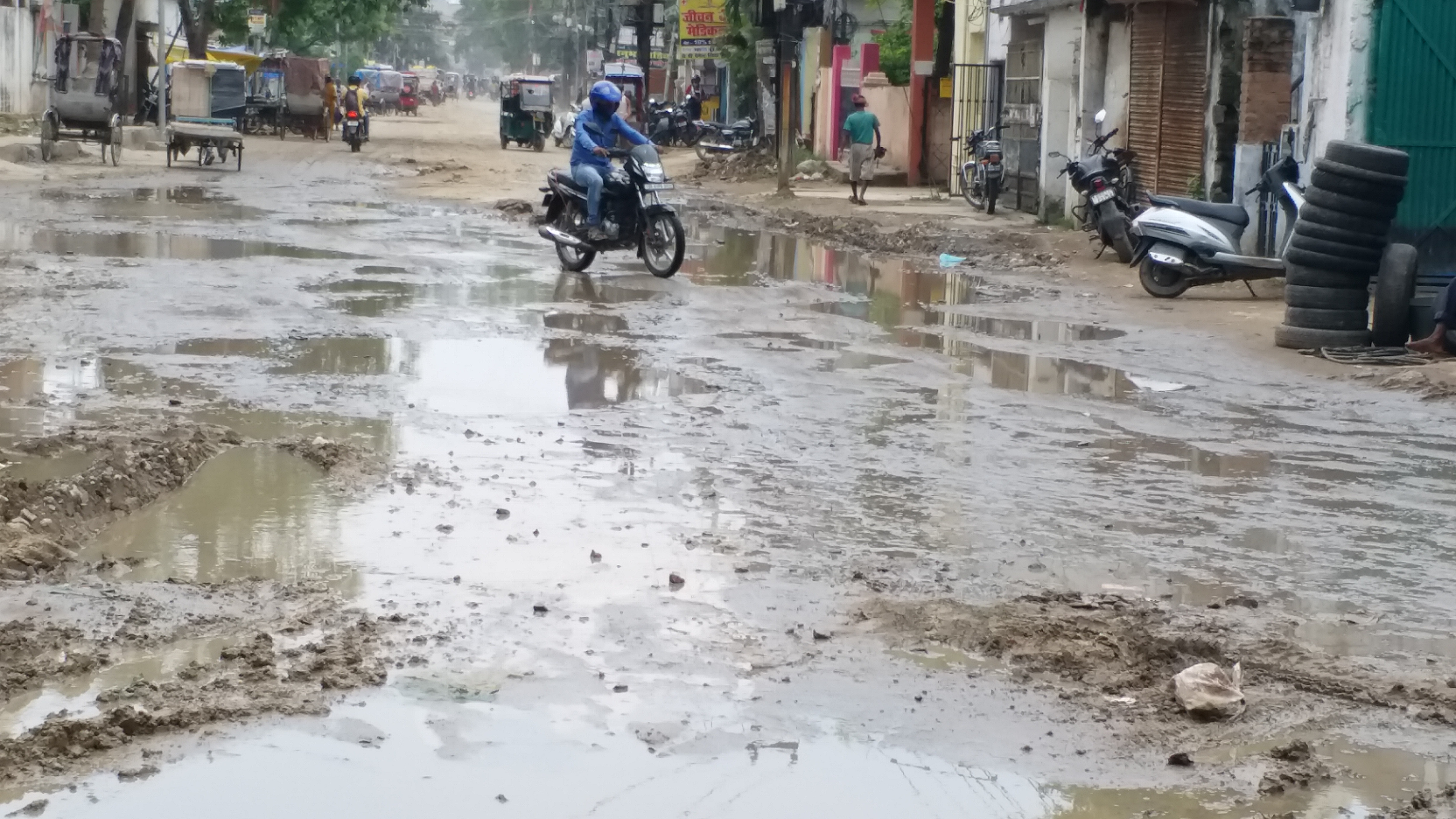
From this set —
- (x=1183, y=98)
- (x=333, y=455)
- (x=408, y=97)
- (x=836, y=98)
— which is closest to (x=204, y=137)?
(x=836, y=98)

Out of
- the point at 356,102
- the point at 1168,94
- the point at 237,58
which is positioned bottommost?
the point at 1168,94

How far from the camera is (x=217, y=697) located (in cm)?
429

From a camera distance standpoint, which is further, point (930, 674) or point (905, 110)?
point (905, 110)

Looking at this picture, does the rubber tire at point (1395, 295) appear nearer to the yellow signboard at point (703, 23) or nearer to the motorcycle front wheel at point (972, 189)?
the motorcycle front wheel at point (972, 189)

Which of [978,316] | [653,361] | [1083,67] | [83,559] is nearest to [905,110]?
[1083,67]

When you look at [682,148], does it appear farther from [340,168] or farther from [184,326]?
[184,326]

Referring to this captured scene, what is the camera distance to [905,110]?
31.3 m

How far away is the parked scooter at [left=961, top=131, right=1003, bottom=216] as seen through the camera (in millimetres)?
23531

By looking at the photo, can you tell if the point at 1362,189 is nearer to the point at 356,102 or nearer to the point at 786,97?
the point at 786,97

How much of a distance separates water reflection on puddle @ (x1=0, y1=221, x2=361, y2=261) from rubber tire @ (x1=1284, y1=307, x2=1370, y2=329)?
816 centimetres

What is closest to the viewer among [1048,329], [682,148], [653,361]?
[653,361]

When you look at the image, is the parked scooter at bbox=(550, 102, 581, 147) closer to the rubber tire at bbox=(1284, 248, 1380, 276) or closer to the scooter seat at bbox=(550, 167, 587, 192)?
the scooter seat at bbox=(550, 167, 587, 192)

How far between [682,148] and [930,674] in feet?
150

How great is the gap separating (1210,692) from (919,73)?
26.5 metres
